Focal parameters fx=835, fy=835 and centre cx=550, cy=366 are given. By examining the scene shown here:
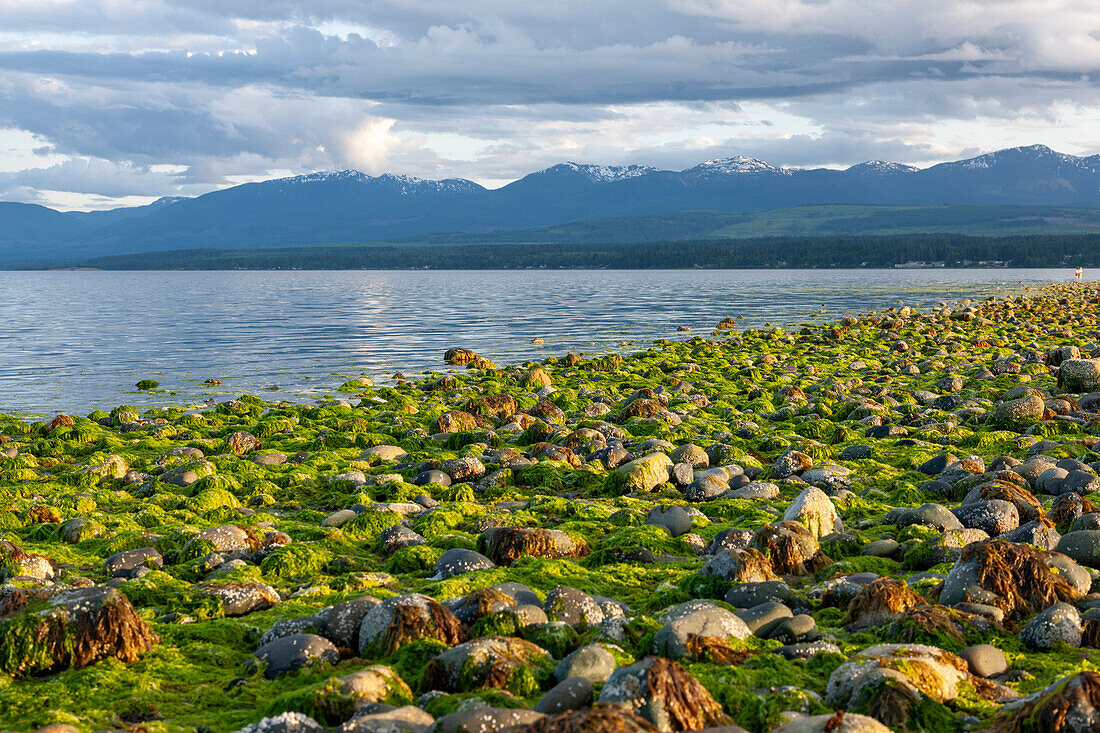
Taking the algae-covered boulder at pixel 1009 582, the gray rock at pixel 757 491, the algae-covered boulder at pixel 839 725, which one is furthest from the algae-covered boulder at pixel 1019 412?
the algae-covered boulder at pixel 839 725

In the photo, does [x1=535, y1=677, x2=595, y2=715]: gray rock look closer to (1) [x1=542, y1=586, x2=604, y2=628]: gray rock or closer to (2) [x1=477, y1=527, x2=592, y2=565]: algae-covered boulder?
(1) [x1=542, y1=586, x2=604, y2=628]: gray rock

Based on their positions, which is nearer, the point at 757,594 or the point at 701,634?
the point at 701,634

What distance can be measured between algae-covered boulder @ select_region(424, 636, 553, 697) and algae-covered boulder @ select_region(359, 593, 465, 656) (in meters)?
0.45

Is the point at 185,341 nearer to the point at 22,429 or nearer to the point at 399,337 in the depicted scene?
the point at 399,337

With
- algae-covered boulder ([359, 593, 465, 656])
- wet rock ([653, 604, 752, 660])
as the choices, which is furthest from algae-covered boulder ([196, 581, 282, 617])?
wet rock ([653, 604, 752, 660])

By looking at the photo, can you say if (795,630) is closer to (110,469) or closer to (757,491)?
(757,491)

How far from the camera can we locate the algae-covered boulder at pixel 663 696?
14.6 ft

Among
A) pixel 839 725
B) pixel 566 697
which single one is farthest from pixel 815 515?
pixel 566 697

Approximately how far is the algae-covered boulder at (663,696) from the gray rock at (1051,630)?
105 inches

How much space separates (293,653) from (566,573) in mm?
2874

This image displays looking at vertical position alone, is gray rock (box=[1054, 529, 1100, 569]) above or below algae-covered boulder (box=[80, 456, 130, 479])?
above

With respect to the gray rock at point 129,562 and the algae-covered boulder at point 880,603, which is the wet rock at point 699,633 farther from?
the gray rock at point 129,562

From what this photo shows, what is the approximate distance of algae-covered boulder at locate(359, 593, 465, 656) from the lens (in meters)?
5.84

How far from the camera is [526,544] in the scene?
27.7ft
